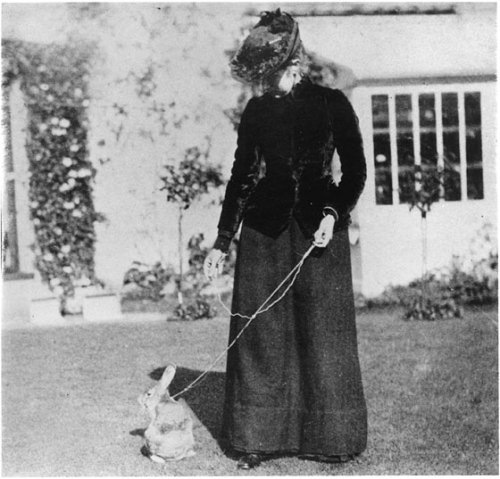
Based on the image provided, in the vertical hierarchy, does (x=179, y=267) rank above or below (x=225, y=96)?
below

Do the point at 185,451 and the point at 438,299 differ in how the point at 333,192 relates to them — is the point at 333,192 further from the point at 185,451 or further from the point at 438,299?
the point at 438,299

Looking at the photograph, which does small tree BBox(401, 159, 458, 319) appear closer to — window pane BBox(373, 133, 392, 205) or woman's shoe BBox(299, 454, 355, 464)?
window pane BBox(373, 133, 392, 205)

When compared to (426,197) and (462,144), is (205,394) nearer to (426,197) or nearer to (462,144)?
(426,197)

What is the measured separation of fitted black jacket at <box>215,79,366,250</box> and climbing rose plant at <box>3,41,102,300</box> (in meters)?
2.97

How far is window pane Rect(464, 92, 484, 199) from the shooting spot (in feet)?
22.0

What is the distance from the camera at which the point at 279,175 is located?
404 cm

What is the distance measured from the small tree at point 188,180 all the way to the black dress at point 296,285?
273cm

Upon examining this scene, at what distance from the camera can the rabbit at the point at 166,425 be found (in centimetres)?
415

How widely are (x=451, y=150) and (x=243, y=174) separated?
11.0 ft

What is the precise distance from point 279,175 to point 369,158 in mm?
3326

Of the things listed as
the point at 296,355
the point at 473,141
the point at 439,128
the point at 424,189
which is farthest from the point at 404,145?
the point at 296,355

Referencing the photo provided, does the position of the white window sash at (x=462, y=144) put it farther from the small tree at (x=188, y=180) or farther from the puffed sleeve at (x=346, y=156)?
the puffed sleeve at (x=346, y=156)

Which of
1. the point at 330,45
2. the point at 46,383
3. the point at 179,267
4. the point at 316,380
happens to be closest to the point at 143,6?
the point at 330,45

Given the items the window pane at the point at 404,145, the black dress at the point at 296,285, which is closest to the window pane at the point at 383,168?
the window pane at the point at 404,145
